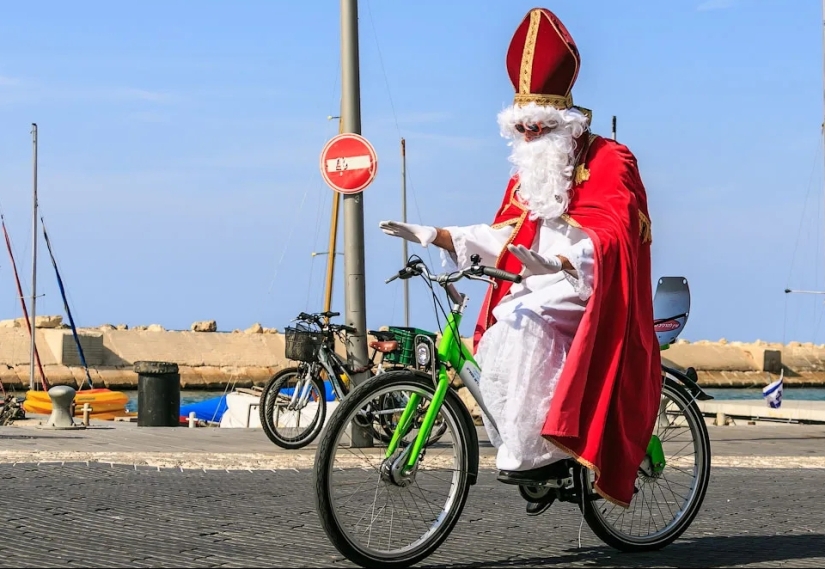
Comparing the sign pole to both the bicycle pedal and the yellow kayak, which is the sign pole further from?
the yellow kayak

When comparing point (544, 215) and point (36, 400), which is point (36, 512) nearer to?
point (544, 215)

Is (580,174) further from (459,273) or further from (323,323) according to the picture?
Answer: (323,323)

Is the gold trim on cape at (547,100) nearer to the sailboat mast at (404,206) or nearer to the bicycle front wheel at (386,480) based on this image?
the bicycle front wheel at (386,480)

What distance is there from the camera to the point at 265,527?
5953mm

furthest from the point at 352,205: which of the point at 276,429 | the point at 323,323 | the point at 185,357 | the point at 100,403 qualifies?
the point at 185,357

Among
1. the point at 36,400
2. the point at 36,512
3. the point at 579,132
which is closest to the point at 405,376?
the point at 579,132

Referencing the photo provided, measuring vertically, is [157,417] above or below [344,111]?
below

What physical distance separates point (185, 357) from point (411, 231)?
7389cm

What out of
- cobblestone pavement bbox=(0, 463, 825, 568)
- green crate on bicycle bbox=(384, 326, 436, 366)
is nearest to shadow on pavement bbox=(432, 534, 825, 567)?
cobblestone pavement bbox=(0, 463, 825, 568)

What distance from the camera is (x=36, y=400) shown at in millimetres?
33344

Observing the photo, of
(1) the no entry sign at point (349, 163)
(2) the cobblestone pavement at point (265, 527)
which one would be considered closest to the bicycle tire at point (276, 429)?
(1) the no entry sign at point (349, 163)

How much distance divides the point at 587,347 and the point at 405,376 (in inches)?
27.5

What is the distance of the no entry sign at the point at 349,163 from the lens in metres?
11.1

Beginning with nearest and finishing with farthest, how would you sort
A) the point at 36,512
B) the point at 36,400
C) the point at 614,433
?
the point at 614,433
the point at 36,512
the point at 36,400
